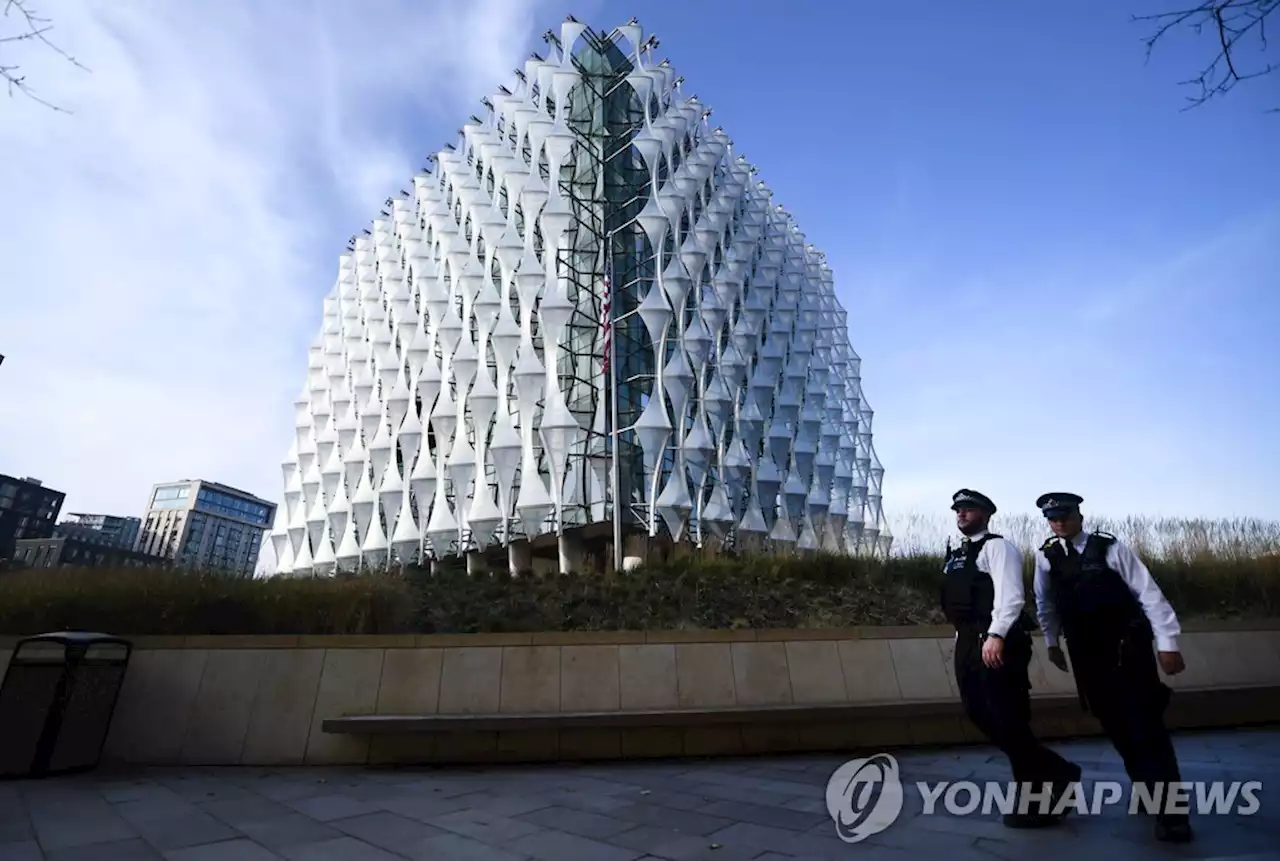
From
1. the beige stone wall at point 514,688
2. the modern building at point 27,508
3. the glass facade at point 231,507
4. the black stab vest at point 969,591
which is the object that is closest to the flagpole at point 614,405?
the beige stone wall at point 514,688

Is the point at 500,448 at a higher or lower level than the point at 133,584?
higher

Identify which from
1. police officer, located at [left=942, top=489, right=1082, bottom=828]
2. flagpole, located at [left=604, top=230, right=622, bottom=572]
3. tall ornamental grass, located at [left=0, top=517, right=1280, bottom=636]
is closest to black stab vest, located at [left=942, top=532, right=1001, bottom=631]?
police officer, located at [left=942, top=489, right=1082, bottom=828]

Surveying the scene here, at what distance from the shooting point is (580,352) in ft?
110

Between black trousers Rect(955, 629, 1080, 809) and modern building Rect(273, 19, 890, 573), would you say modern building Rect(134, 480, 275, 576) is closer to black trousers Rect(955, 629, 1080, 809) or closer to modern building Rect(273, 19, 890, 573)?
modern building Rect(273, 19, 890, 573)

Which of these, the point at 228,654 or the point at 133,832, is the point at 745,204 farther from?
the point at 133,832

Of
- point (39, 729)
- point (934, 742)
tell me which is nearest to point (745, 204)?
point (934, 742)

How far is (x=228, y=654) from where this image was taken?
830 centimetres

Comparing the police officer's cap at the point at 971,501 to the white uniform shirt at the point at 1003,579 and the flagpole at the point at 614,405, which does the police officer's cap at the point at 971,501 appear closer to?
the white uniform shirt at the point at 1003,579

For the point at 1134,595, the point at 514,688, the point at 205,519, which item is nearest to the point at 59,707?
the point at 514,688

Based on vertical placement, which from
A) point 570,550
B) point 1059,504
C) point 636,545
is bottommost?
point 1059,504

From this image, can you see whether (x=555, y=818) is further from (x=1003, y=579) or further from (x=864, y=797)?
(x=1003, y=579)

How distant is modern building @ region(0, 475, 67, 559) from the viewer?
84375 millimetres

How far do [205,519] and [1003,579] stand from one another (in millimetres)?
157311

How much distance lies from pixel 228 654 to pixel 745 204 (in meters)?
36.4
